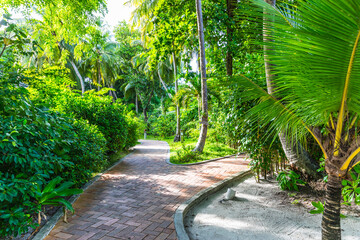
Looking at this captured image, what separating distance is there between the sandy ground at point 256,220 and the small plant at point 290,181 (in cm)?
20

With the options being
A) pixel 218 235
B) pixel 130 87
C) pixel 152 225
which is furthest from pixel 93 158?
pixel 130 87

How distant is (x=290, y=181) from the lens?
16.2ft

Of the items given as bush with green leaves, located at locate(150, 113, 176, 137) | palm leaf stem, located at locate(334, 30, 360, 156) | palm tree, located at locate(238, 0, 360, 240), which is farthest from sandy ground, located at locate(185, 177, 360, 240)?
bush with green leaves, located at locate(150, 113, 176, 137)

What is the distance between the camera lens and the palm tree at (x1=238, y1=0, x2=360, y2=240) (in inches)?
68.1

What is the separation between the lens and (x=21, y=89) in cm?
330

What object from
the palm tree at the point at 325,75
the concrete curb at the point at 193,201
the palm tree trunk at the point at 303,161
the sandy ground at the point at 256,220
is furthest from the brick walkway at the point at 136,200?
the palm tree at the point at 325,75

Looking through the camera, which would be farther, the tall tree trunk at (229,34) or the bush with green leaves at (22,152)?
the tall tree trunk at (229,34)

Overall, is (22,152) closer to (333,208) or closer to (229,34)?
(333,208)

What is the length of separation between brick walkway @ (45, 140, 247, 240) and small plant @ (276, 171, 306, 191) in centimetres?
181

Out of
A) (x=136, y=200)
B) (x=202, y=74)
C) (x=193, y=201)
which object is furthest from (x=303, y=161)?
(x=202, y=74)

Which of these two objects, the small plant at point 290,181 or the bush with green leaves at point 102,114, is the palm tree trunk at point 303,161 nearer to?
the small plant at point 290,181

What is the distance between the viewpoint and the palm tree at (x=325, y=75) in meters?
1.73

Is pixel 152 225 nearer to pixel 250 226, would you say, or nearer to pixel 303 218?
pixel 250 226

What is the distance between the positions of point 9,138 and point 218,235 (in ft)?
10.4
